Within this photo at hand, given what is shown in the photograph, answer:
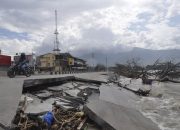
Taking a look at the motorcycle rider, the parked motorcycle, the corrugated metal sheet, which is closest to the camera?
the parked motorcycle

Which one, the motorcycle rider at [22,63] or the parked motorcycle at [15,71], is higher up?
the motorcycle rider at [22,63]

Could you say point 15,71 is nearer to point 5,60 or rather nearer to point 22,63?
point 22,63

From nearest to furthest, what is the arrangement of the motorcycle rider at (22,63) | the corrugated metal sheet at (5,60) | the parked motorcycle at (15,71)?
the parked motorcycle at (15,71) < the motorcycle rider at (22,63) < the corrugated metal sheet at (5,60)

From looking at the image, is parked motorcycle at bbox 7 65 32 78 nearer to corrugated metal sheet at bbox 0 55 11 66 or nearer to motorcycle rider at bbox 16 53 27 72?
motorcycle rider at bbox 16 53 27 72

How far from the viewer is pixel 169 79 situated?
4162cm

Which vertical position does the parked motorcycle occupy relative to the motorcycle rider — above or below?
below

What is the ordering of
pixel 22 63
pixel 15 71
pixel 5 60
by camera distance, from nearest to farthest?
pixel 15 71 → pixel 22 63 → pixel 5 60

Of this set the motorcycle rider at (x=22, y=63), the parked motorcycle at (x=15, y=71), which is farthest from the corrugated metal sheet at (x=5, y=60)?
the parked motorcycle at (x=15, y=71)

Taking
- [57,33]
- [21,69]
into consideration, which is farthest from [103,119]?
[57,33]

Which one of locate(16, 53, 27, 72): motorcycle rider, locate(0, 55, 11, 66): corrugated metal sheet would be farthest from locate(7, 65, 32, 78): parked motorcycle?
locate(0, 55, 11, 66): corrugated metal sheet

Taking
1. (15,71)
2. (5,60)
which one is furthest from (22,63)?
(5,60)

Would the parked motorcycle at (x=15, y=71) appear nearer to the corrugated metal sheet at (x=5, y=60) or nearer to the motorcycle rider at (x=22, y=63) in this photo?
the motorcycle rider at (x=22, y=63)

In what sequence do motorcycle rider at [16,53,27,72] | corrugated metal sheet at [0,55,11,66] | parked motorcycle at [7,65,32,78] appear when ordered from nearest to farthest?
parked motorcycle at [7,65,32,78] → motorcycle rider at [16,53,27,72] → corrugated metal sheet at [0,55,11,66]

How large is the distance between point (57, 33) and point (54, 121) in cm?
6958
